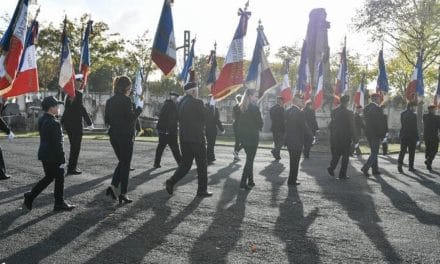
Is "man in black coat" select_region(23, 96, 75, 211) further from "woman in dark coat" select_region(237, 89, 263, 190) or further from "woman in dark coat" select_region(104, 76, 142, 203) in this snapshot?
"woman in dark coat" select_region(237, 89, 263, 190)

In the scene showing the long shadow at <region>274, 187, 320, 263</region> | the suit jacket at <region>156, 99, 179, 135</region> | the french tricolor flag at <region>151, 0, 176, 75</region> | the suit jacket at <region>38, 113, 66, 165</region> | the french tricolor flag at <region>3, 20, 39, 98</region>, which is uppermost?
the french tricolor flag at <region>151, 0, 176, 75</region>

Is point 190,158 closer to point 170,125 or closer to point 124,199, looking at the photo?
point 124,199

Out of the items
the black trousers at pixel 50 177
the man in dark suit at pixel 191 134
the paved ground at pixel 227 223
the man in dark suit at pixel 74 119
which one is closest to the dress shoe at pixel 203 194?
the paved ground at pixel 227 223

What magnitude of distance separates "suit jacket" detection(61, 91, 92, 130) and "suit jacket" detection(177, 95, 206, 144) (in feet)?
9.95

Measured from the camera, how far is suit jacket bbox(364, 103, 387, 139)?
39.1 ft

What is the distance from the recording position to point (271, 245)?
538 cm

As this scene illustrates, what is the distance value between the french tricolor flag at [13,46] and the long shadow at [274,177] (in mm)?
4991

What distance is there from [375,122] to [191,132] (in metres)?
5.65

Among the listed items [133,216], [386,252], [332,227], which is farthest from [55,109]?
[386,252]

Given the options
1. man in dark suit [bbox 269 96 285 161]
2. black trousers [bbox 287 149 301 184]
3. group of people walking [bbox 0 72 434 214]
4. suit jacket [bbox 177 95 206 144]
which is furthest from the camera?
man in dark suit [bbox 269 96 285 161]

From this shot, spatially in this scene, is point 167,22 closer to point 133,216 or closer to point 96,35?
point 133,216

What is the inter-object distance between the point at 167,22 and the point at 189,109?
221 centimetres

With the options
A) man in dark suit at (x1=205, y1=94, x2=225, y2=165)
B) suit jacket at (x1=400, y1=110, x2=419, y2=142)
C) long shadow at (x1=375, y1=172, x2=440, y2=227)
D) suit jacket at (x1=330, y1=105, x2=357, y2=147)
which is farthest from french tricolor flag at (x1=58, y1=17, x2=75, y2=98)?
suit jacket at (x1=400, y1=110, x2=419, y2=142)

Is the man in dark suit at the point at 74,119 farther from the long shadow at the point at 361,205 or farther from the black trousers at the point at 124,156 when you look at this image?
the long shadow at the point at 361,205
